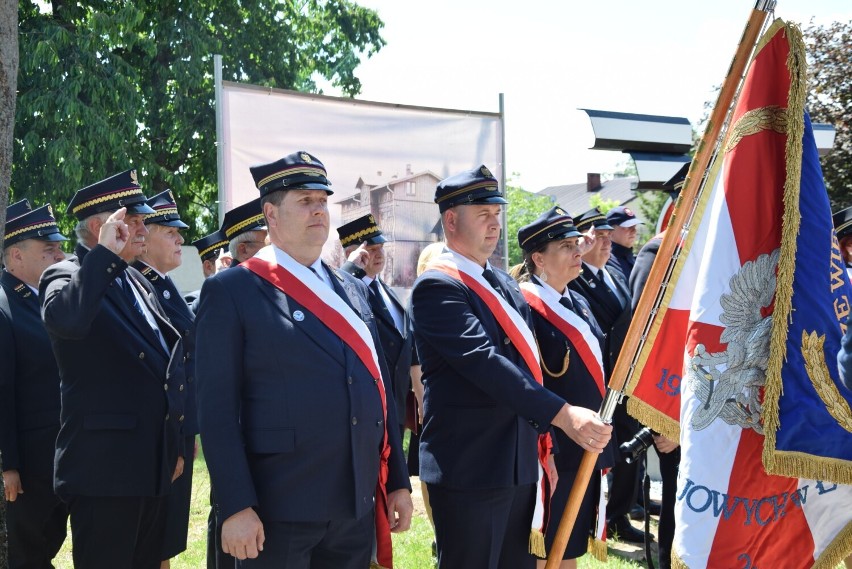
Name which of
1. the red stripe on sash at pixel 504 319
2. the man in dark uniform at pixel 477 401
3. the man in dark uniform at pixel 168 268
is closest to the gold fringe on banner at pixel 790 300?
the man in dark uniform at pixel 477 401

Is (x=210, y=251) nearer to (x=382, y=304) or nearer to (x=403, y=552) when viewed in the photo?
(x=382, y=304)

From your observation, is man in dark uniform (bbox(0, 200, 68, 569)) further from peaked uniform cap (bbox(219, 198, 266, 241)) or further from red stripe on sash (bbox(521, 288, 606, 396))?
red stripe on sash (bbox(521, 288, 606, 396))

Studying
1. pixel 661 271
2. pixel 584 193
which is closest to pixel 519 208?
pixel 584 193

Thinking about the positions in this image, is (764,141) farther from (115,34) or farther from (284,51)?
(284,51)

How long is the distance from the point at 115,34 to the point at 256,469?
16243 mm

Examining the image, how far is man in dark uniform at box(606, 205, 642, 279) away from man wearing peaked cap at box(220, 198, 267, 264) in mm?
3265

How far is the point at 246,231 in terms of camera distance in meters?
5.00

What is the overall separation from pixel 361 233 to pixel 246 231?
188 centimetres

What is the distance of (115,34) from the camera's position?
56.2ft

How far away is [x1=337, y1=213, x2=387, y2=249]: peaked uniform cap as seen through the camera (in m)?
6.73

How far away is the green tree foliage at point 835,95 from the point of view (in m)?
9.36

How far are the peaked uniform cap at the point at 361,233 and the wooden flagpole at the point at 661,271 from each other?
11.6 ft

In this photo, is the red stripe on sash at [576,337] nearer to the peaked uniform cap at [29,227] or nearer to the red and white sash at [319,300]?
the red and white sash at [319,300]

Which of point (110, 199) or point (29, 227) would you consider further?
point (29, 227)
